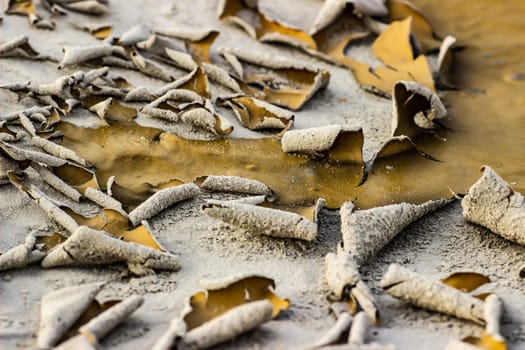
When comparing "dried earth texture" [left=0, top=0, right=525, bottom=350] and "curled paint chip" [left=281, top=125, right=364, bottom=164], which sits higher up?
"curled paint chip" [left=281, top=125, right=364, bottom=164]

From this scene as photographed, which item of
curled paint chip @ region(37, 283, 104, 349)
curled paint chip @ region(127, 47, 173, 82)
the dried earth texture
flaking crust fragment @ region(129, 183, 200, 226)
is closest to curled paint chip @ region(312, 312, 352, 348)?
the dried earth texture

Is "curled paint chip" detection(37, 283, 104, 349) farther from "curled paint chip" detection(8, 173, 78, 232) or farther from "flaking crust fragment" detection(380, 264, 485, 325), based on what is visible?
"flaking crust fragment" detection(380, 264, 485, 325)

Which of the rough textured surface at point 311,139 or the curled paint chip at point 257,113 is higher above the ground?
the rough textured surface at point 311,139

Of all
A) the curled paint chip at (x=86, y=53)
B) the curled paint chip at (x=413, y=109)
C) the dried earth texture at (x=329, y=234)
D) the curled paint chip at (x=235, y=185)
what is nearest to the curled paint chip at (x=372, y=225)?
the dried earth texture at (x=329, y=234)

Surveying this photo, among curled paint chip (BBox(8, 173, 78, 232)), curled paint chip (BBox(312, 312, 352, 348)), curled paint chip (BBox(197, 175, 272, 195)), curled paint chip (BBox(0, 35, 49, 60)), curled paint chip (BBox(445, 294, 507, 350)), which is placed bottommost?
curled paint chip (BBox(8, 173, 78, 232))

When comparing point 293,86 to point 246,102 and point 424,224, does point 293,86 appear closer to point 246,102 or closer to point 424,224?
point 246,102

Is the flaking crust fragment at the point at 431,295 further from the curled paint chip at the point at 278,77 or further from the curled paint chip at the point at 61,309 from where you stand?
the curled paint chip at the point at 278,77
